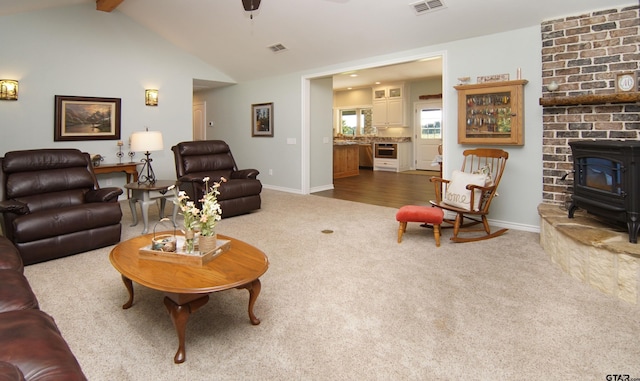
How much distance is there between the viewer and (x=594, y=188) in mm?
3199

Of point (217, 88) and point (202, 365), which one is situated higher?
point (217, 88)

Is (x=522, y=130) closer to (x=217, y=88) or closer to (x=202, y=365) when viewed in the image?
(x=202, y=365)

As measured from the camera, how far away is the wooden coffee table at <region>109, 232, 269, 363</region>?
1924 mm

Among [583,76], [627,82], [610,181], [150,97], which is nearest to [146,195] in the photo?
[150,97]

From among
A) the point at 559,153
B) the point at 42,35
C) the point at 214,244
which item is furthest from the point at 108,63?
the point at 559,153

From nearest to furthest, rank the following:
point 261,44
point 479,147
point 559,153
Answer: point 559,153 < point 479,147 < point 261,44

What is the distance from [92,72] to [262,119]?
3058 mm

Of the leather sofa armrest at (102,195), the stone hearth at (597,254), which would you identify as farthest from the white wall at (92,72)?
the stone hearth at (597,254)

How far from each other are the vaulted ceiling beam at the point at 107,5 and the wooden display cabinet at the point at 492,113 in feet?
16.8

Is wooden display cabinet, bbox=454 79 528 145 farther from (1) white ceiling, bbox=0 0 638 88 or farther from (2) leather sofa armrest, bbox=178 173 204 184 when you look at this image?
(2) leather sofa armrest, bbox=178 173 204 184

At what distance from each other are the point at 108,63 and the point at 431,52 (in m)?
5.32

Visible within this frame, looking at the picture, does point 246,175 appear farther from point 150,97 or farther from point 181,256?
point 181,256

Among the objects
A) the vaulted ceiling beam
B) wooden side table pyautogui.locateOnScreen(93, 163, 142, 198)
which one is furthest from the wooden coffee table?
the vaulted ceiling beam

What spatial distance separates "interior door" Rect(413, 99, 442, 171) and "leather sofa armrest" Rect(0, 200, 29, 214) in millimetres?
9276
